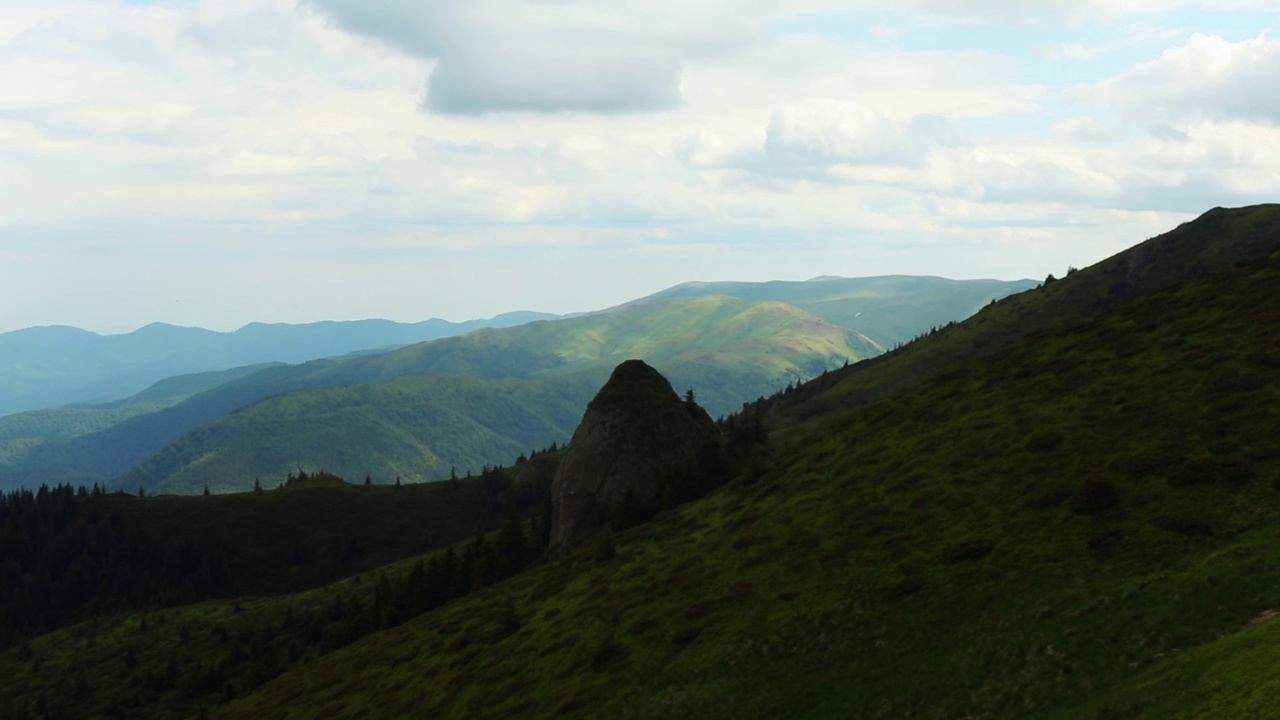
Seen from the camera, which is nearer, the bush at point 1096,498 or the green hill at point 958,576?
the green hill at point 958,576

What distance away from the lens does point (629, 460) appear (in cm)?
12619

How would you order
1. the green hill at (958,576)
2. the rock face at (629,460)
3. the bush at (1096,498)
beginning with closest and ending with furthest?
the green hill at (958,576), the bush at (1096,498), the rock face at (629,460)

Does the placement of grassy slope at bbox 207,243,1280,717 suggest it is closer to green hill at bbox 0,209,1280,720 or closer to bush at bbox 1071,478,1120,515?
green hill at bbox 0,209,1280,720

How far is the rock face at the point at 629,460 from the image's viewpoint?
396 feet

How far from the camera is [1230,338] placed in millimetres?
75188

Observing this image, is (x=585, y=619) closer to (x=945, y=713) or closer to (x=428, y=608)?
(x=945, y=713)

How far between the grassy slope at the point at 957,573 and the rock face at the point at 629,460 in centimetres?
2183

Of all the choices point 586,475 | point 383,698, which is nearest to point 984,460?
point 383,698

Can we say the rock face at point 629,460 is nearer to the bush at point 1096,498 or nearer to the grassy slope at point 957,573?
the grassy slope at point 957,573

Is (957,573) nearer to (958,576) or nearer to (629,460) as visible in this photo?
(958,576)

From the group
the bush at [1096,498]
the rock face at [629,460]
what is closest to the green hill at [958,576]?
the bush at [1096,498]

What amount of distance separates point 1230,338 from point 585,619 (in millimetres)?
60667

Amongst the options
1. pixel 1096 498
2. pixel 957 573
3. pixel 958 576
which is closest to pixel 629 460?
pixel 957 573

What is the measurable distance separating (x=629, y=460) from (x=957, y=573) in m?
75.3
